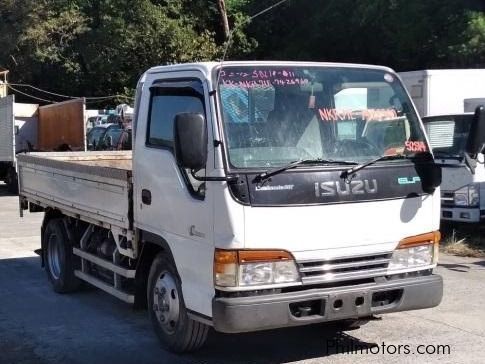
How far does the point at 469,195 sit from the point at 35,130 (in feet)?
56.0

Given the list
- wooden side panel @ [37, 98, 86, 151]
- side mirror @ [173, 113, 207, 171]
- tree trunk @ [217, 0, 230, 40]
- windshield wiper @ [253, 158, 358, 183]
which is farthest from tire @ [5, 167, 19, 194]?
windshield wiper @ [253, 158, 358, 183]

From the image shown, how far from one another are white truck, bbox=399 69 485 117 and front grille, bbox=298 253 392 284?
849 centimetres

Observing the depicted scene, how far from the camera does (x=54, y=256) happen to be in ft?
27.7

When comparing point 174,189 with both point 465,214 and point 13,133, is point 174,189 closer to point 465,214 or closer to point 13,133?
point 465,214

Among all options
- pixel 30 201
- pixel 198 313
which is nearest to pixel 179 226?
pixel 198 313

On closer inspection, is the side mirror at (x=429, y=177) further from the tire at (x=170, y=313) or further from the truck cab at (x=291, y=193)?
the tire at (x=170, y=313)

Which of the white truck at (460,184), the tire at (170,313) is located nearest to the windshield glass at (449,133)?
the white truck at (460,184)

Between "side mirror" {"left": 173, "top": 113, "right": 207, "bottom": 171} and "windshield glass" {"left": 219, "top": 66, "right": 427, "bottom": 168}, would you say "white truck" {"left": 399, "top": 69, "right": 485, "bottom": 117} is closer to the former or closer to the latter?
"windshield glass" {"left": 219, "top": 66, "right": 427, "bottom": 168}

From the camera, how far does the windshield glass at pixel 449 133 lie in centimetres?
1110

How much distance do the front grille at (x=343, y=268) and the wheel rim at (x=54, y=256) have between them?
4.09 metres

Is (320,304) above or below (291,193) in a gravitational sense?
below

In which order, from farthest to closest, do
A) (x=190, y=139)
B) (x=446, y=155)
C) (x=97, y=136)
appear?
1. (x=97, y=136)
2. (x=446, y=155)
3. (x=190, y=139)

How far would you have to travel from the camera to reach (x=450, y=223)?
464 inches

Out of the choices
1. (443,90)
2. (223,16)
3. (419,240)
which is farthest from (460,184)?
(223,16)
